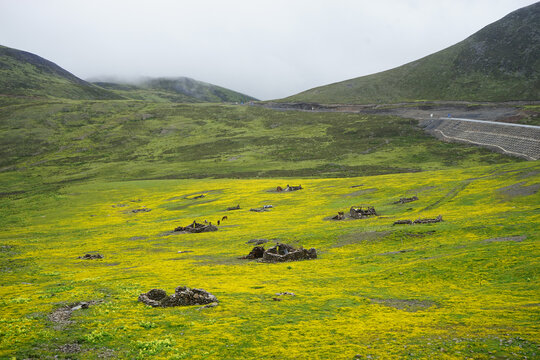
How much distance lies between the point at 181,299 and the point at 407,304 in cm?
1357

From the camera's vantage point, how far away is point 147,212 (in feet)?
264

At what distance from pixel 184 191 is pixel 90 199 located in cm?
2622

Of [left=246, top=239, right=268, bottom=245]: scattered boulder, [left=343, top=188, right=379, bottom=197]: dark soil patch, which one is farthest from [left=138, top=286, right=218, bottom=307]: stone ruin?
[left=343, top=188, right=379, bottom=197]: dark soil patch

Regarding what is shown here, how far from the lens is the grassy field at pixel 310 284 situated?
15.9 m

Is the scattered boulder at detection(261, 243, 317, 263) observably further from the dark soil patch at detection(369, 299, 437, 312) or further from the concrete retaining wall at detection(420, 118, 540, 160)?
the concrete retaining wall at detection(420, 118, 540, 160)

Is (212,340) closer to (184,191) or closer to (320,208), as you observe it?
(320,208)

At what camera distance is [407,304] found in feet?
70.7

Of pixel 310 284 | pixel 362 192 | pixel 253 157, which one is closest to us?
pixel 310 284

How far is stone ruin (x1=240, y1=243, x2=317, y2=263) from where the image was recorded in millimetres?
36469

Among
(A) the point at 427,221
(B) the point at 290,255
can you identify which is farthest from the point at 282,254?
(A) the point at 427,221

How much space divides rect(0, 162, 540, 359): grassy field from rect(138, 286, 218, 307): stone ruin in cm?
77

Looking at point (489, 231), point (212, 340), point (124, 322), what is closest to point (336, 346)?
point (212, 340)

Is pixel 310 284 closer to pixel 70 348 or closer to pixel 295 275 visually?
pixel 295 275

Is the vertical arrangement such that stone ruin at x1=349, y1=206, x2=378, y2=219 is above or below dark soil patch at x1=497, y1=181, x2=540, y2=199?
below
